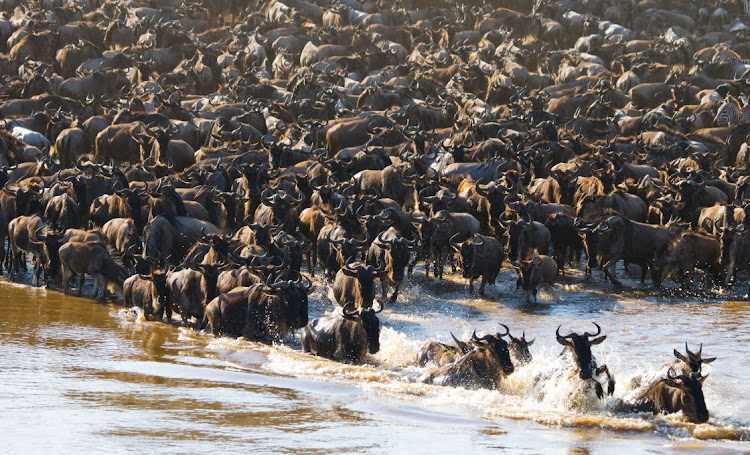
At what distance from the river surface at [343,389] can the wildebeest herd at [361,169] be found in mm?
437

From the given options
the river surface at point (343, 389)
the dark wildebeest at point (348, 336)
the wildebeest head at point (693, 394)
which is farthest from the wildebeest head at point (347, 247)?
the wildebeest head at point (693, 394)

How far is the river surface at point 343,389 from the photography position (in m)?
12.1

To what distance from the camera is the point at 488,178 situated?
27.1 meters

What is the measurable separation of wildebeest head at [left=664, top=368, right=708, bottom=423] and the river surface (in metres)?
0.13

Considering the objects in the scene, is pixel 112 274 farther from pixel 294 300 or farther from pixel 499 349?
pixel 499 349

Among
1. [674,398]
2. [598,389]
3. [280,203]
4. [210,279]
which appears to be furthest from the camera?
[280,203]

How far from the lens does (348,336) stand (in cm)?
1614

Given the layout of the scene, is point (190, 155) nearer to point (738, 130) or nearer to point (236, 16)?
point (738, 130)

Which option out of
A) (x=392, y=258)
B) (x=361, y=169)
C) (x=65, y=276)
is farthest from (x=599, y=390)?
(x=361, y=169)

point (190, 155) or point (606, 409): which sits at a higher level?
point (190, 155)

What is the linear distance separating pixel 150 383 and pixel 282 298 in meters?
3.11

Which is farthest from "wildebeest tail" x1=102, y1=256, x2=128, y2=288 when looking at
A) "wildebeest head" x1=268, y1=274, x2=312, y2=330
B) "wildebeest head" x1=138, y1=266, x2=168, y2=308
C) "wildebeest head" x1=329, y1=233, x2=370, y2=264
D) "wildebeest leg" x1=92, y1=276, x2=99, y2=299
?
"wildebeest head" x1=268, y1=274, x2=312, y2=330

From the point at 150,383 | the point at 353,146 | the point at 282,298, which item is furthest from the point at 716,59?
the point at 150,383

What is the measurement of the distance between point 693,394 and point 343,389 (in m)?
4.23
